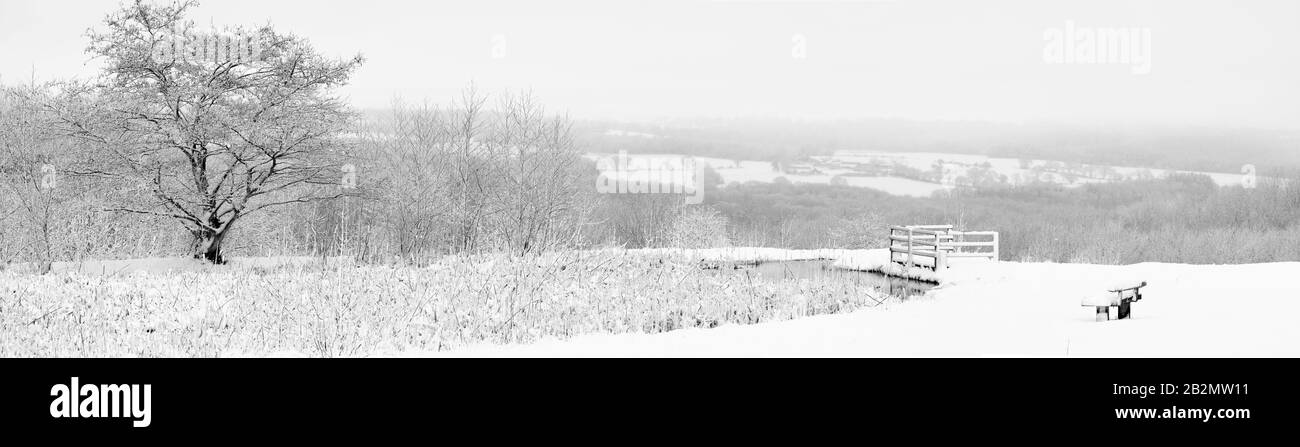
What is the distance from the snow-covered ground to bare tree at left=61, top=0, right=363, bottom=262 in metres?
19.8

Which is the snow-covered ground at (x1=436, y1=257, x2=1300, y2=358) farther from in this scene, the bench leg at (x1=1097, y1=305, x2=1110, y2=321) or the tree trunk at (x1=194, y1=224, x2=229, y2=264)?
the tree trunk at (x1=194, y1=224, x2=229, y2=264)

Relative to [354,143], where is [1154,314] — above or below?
below

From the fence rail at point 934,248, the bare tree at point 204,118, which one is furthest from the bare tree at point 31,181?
the fence rail at point 934,248

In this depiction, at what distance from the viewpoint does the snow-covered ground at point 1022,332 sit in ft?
25.5

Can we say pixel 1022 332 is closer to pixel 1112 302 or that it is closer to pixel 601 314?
pixel 1112 302

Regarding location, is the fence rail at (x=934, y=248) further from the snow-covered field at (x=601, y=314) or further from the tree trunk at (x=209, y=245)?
the tree trunk at (x=209, y=245)

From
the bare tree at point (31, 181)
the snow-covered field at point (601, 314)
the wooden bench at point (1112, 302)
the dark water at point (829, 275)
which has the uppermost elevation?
the bare tree at point (31, 181)

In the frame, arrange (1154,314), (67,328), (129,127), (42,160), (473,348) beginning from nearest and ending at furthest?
(473,348)
(1154,314)
(67,328)
(129,127)
(42,160)

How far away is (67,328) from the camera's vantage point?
38.7 feet

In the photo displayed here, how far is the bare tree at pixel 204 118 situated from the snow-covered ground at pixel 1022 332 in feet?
65.0

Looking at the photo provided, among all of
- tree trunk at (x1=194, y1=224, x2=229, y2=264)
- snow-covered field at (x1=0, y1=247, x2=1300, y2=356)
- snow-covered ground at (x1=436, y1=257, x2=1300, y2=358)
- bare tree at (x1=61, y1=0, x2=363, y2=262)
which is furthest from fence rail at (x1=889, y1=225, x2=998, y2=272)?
tree trunk at (x1=194, y1=224, x2=229, y2=264)
